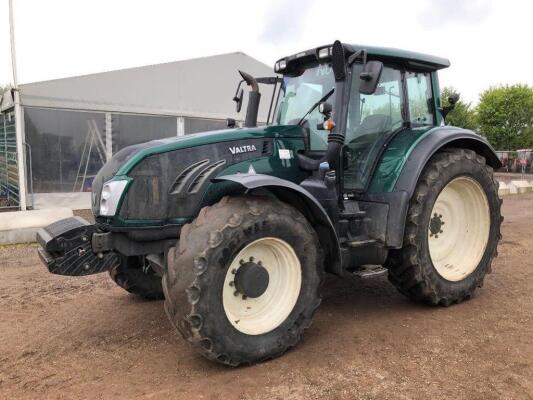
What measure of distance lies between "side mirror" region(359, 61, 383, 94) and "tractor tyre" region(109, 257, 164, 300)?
249 centimetres

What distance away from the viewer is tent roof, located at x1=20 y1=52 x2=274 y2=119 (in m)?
10.7

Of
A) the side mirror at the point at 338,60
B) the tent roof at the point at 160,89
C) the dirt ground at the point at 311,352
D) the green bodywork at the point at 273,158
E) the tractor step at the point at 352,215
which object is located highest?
the tent roof at the point at 160,89

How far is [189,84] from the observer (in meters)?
12.5

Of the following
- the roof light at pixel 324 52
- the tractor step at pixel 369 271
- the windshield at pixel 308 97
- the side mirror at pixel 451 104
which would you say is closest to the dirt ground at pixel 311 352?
the tractor step at pixel 369 271

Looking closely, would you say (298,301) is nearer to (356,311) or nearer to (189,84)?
(356,311)

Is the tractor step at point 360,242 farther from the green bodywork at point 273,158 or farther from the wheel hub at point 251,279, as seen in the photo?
the wheel hub at point 251,279

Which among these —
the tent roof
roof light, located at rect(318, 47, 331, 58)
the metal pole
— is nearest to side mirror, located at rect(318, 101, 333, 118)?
roof light, located at rect(318, 47, 331, 58)

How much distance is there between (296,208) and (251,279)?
0.68 m

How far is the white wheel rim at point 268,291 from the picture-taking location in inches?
131

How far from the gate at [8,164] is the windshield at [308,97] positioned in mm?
8432

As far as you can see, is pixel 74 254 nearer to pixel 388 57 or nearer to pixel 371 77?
pixel 371 77

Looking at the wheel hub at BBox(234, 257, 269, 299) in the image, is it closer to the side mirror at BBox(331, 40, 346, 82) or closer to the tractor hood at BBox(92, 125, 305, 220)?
the tractor hood at BBox(92, 125, 305, 220)

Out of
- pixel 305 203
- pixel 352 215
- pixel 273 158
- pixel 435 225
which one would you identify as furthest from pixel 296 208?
pixel 435 225

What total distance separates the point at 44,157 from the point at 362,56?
29.4 feet
